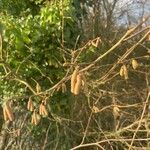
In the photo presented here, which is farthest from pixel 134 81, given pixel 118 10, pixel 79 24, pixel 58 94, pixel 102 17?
pixel 118 10

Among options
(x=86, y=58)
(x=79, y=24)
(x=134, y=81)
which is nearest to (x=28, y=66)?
(x=86, y=58)

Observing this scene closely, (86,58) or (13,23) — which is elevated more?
(13,23)

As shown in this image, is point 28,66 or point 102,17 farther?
point 102,17

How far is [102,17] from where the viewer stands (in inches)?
405

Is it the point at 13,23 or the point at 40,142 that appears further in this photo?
the point at 40,142

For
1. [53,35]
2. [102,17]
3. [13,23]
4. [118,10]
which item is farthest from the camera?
[118,10]

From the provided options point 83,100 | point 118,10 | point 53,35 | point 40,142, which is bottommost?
point 40,142

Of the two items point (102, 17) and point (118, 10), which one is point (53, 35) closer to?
point (102, 17)

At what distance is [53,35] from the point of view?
18.7 feet

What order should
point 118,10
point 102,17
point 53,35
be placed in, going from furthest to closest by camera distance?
point 118,10 < point 102,17 < point 53,35

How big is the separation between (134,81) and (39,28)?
208 cm

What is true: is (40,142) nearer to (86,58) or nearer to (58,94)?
(58,94)

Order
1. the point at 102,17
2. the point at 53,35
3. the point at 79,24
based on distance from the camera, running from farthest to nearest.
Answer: the point at 102,17
the point at 79,24
the point at 53,35

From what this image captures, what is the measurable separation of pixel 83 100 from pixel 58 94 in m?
0.33
